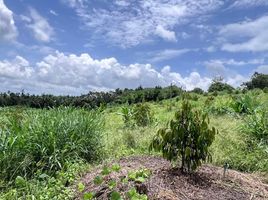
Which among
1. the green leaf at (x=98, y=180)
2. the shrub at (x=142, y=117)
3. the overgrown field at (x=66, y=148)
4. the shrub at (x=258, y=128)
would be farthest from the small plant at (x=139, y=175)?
the shrub at (x=142, y=117)

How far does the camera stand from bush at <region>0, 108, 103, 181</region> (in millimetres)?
6242

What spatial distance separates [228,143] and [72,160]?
316 centimetres

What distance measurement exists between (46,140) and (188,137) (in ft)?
8.35

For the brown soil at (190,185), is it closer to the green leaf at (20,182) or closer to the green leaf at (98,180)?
the green leaf at (98,180)

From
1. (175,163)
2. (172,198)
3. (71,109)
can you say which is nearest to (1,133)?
(71,109)

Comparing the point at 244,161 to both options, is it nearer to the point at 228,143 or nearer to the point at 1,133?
the point at 228,143

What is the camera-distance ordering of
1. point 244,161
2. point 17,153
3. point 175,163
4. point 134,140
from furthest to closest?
point 134,140 < point 244,161 < point 17,153 < point 175,163

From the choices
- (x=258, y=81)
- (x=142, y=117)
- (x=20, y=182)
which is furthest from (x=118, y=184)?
(x=258, y=81)

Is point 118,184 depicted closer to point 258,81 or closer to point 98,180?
point 98,180

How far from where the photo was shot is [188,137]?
5305mm

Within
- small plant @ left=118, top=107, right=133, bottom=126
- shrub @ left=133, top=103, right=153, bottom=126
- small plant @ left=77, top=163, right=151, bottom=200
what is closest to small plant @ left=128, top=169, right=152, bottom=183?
small plant @ left=77, top=163, right=151, bottom=200

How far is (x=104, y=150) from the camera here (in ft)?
25.0

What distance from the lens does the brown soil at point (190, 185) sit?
15.6 feet

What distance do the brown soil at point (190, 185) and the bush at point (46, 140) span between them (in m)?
0.88
